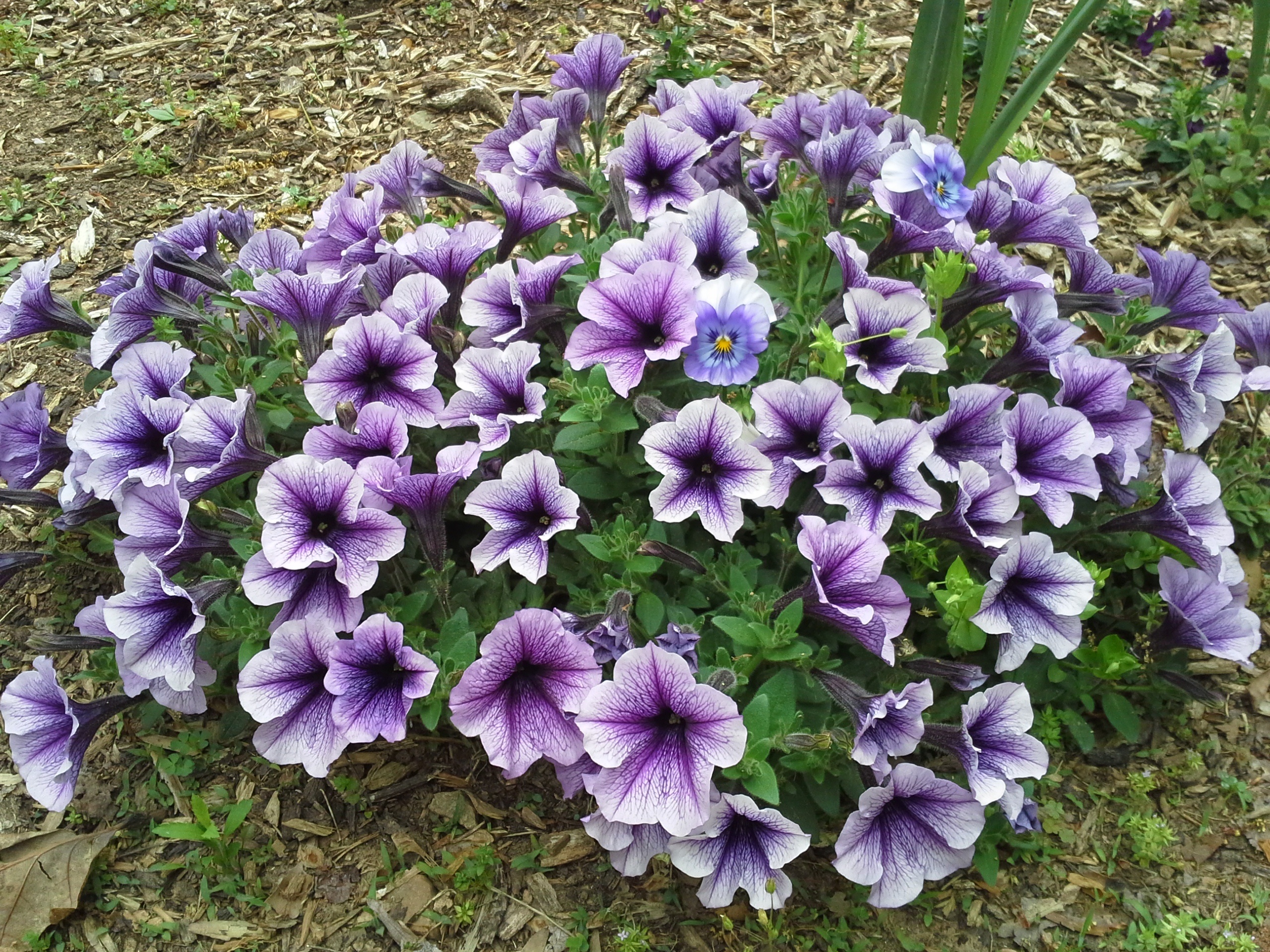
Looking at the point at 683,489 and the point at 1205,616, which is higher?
the point at 683,489

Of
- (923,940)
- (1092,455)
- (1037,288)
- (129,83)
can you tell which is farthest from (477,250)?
(129,83)

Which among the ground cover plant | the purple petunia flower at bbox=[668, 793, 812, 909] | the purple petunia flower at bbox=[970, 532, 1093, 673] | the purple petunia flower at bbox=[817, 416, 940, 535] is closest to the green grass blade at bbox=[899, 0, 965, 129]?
the ground cover plant

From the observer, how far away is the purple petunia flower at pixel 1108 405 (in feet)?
8.10

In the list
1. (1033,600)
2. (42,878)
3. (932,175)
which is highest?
(932,175)

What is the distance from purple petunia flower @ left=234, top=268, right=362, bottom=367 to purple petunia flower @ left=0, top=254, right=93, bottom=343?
619 mm

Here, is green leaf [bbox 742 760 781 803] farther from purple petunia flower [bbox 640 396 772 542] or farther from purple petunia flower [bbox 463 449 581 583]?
purple petunia flower [bbox 463 449 581 583]

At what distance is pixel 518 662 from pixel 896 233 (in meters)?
1.50

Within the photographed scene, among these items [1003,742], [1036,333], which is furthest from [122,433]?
[1036,333]

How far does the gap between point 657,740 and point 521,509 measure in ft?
1.99

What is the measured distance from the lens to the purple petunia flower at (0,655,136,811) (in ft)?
7.79

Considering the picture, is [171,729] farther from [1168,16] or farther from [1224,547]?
[1168,16]

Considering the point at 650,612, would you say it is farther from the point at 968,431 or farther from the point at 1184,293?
the point at 1184,293

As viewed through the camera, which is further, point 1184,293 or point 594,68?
point 594,68

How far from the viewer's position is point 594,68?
314cm
